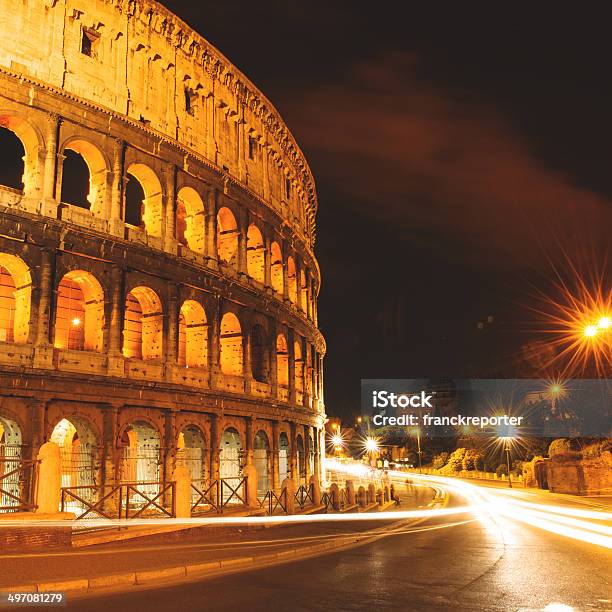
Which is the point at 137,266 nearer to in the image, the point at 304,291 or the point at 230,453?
Answer: the point at 230,453

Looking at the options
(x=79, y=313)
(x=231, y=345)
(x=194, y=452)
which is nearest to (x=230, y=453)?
(x=194, y=452)

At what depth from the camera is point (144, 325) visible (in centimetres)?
2331

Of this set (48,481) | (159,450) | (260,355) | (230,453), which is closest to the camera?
(48,481)

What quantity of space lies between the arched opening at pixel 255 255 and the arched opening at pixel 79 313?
8747mm

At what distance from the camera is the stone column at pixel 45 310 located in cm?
1873

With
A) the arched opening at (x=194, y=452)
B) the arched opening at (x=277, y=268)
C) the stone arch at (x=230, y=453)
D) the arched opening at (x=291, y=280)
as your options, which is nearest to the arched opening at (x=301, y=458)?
the stone arch at (x=230, y=453)

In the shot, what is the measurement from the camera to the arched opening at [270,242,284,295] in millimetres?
31375

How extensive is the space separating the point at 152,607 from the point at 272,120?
26.7m

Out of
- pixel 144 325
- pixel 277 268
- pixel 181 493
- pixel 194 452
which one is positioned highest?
pixel 277 268

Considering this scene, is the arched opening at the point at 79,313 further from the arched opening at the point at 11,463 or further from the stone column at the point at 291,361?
the stone column at the point at 291,361

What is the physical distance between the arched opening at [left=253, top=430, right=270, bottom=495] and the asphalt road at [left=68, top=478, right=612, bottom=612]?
46.3 feet

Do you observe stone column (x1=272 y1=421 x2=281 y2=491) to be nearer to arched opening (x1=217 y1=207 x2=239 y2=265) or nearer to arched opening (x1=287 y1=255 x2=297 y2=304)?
arched opening (x1=217 y1=207 x2=239 y2=265)

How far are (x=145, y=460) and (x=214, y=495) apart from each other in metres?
2.68

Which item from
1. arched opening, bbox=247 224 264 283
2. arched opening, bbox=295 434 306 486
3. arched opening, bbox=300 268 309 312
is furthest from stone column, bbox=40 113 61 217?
arched opening, bbox=300 268 309 312
